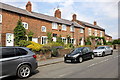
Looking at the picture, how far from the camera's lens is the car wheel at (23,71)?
6.52 metres

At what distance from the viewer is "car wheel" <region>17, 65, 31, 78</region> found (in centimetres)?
652

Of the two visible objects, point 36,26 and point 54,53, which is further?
point 36,26

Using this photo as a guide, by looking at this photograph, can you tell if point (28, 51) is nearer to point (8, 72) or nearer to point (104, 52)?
point (8, 72)

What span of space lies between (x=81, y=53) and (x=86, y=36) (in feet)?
76.6

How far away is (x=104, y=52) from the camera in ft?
55.7

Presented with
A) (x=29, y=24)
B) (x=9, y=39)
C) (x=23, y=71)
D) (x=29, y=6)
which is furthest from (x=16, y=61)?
(x=29, y=6)

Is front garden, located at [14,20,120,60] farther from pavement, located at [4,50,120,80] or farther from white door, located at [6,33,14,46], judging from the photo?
pavement, located at [4,50,120,80]

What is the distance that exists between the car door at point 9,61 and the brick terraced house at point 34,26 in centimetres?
1114

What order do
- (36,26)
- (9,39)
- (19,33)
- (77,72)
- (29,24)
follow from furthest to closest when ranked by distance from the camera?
(36,26), (29,24), (19,33), (9,39), (77,72)

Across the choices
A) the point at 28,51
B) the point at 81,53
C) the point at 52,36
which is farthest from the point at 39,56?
the point at 52,36

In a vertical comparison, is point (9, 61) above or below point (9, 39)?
below

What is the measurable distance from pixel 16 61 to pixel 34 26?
15.6 metres

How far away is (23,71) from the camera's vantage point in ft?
22.1

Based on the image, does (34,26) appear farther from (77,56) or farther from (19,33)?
(77,56)
